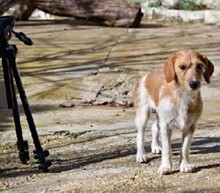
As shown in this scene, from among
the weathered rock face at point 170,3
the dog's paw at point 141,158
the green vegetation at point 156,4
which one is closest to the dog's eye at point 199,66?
the dog's paw at point 141,158

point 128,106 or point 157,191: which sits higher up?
point 157,191

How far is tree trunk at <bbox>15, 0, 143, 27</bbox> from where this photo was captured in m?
15.7

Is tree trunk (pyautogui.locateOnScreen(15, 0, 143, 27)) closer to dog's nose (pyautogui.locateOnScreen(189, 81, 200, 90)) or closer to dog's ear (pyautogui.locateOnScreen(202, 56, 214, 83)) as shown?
dog's ear (pyautogui.locateOnScreen(202, 56, 214, 83))

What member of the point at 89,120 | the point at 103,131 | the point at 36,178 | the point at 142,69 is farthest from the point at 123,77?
the point at 36,178

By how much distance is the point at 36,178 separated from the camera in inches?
209

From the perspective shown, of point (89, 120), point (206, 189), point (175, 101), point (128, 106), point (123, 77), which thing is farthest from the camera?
point (123, 77)

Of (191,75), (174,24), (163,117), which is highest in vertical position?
(191,75)

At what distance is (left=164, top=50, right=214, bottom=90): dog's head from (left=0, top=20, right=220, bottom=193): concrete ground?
685mm

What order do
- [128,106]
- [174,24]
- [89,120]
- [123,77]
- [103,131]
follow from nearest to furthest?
[103,131], [89,120], [128,106], [123,77], [174,24]

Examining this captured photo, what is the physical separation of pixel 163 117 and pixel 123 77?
566 cm

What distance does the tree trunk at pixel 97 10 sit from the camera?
1570 cm

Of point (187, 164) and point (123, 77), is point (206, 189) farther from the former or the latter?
point (123, 77)

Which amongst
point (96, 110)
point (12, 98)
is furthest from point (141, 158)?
point (96, 110)

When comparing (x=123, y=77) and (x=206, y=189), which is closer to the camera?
(x=206, y=189)
